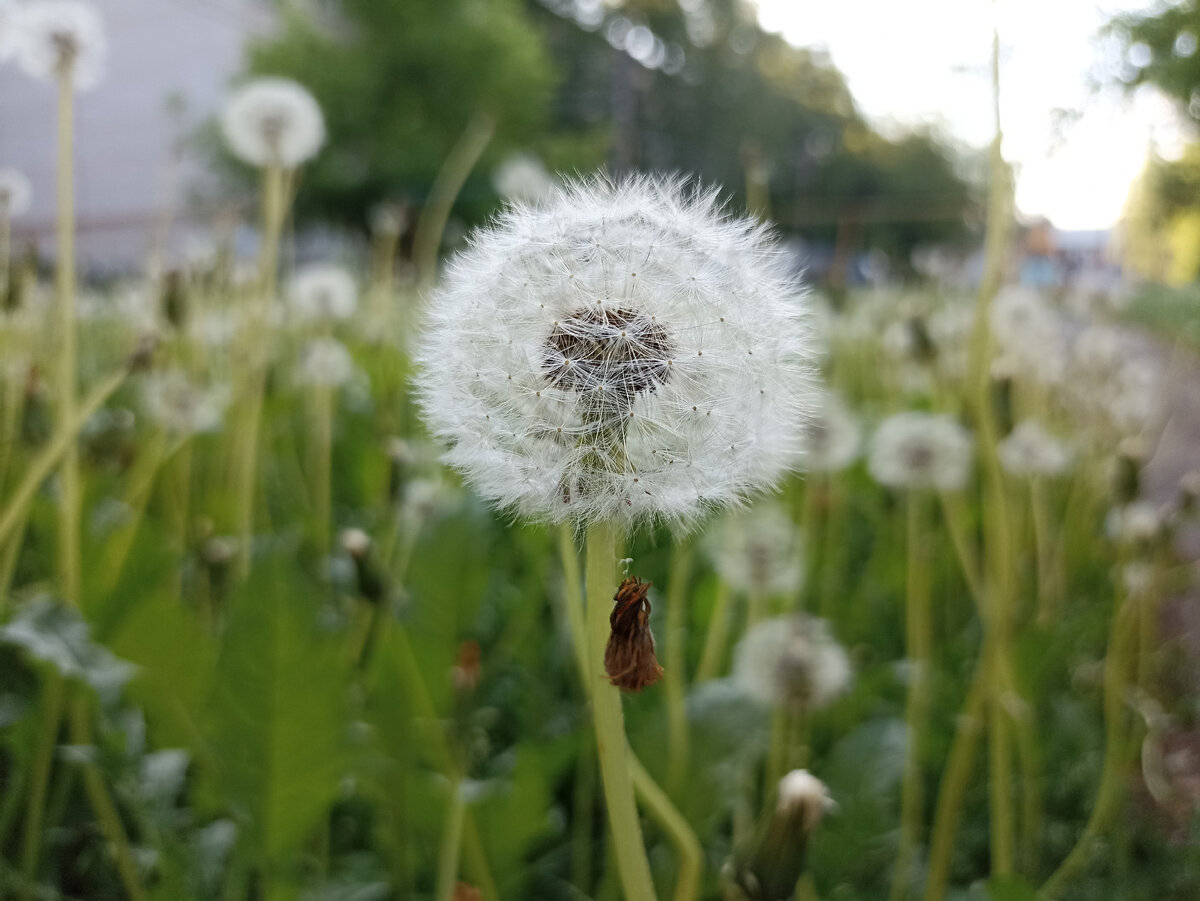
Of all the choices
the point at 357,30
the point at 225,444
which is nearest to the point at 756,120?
the point at 357,30

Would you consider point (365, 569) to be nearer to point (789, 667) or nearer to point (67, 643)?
point (67, 643)

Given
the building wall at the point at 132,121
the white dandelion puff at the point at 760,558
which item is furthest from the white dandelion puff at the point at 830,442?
the building wall at the point at 132,121

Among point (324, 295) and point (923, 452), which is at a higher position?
point (324, 295)

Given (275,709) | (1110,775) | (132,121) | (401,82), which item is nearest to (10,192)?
(275,709)

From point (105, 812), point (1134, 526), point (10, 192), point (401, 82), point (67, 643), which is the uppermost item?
point (401, 82)

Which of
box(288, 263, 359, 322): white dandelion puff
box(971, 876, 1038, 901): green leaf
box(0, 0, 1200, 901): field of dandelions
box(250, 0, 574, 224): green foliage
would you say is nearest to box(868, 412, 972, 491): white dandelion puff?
box(0, 0, 1200, 901): field of dandelions

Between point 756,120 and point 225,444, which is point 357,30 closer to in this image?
point 756,120
